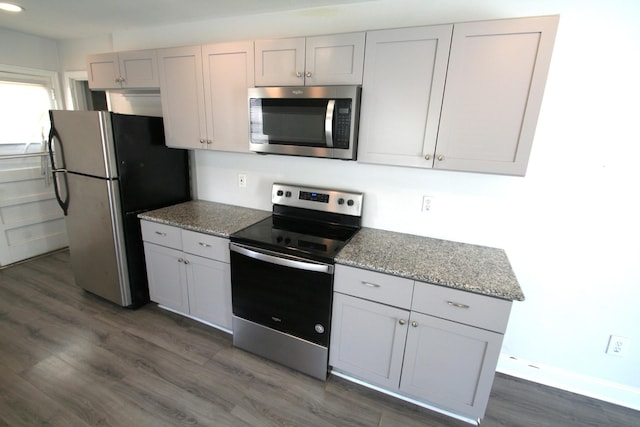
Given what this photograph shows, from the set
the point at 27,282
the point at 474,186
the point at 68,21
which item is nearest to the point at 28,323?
the point at 27,282

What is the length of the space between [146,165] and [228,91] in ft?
3.28

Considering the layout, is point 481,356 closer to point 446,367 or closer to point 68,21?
point 446,367

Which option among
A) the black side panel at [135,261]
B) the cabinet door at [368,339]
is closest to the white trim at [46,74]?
the black side panel at [135,261]

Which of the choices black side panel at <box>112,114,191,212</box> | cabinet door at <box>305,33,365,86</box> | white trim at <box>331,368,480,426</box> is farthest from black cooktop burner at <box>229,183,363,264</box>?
black side panel at <box>112,114,191,212</box>

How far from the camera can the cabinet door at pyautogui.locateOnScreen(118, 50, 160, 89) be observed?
7.58ft

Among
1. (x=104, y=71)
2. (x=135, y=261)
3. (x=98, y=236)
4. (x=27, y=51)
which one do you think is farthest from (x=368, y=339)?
(x=27, y=51)

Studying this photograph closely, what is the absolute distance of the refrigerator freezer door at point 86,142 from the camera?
2.15 metres

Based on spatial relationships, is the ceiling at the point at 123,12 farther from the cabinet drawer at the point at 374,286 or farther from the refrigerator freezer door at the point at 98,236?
the cabinet drawer at the point at 374,286

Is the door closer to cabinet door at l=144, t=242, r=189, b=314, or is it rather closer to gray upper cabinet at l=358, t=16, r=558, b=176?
cabinet door at l=144, t=242, r=189, b=314

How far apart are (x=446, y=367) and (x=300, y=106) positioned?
1.77 metres

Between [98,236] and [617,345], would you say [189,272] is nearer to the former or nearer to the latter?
[98,236]

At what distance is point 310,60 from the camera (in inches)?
71.5

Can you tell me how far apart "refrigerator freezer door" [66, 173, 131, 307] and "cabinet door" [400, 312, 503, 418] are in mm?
2346

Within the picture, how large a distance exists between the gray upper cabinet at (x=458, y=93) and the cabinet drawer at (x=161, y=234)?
5.31 feet
